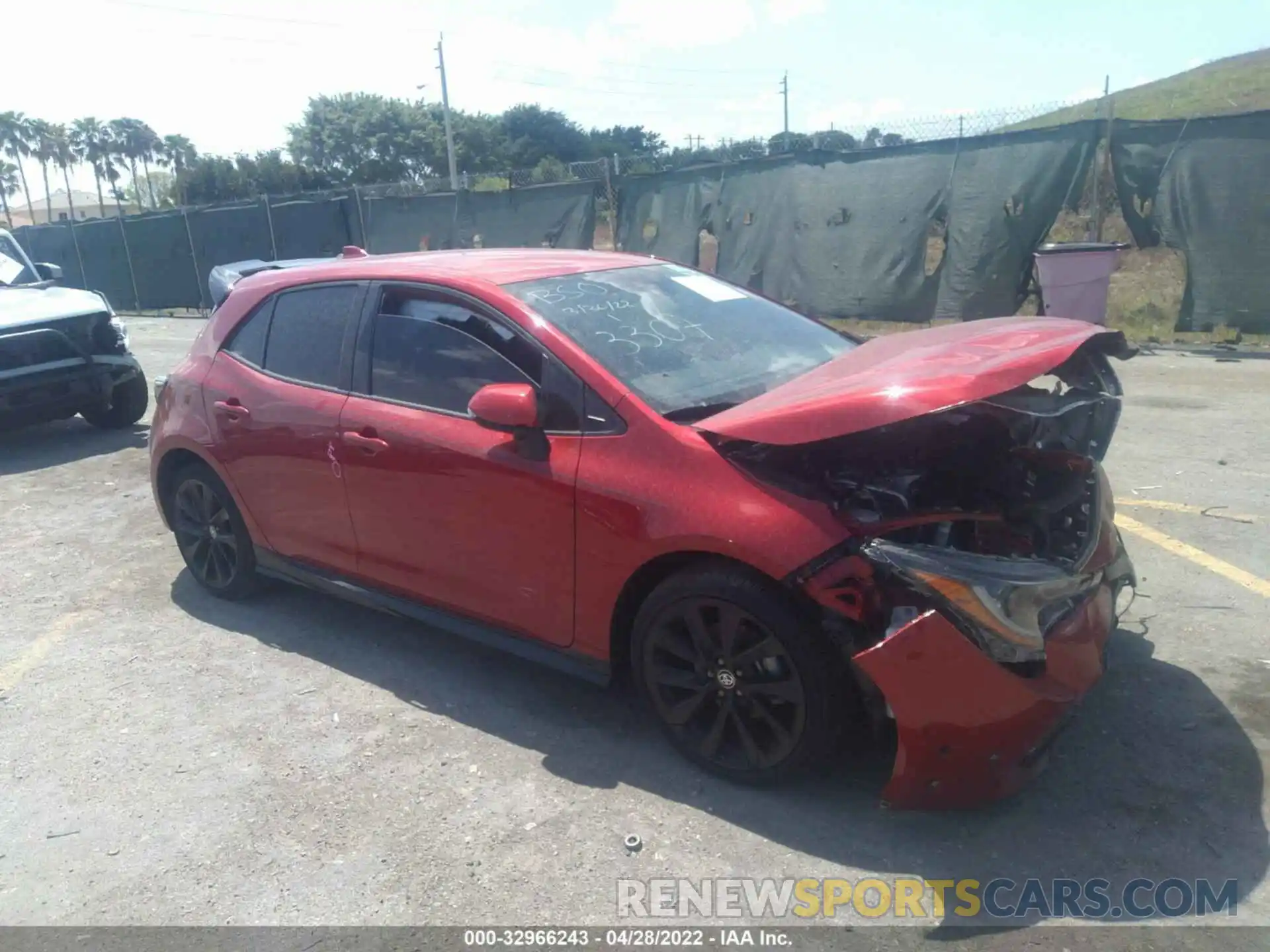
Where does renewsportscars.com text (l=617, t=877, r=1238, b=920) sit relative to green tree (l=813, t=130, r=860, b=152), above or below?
below

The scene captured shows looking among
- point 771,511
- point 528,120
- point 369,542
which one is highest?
point 528,120

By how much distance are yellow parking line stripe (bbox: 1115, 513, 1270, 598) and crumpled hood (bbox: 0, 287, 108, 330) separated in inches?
330

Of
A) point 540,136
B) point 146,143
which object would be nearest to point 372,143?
point 540,136

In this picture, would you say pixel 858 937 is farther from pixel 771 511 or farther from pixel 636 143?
pixel 636 143

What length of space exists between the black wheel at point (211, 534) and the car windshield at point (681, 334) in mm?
2053

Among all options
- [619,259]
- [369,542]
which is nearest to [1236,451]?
[619,259]

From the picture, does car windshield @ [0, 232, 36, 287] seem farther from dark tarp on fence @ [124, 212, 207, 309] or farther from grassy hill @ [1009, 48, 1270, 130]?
grassy hill @ [1009, 48, 1270, 130]

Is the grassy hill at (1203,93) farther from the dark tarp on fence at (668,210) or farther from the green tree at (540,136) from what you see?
the green tree at (540,136)

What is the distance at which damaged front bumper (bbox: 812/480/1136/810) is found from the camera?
277 cm

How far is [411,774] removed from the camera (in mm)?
3543

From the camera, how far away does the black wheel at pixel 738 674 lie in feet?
9.91

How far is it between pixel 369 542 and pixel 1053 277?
8172 millimetres

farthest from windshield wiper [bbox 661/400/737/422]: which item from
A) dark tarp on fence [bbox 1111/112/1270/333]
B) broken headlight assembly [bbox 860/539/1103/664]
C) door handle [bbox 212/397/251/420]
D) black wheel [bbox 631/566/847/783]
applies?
dark tarp on fence [bbox 1111/112/1270/333]

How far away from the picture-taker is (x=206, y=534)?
514 cm
